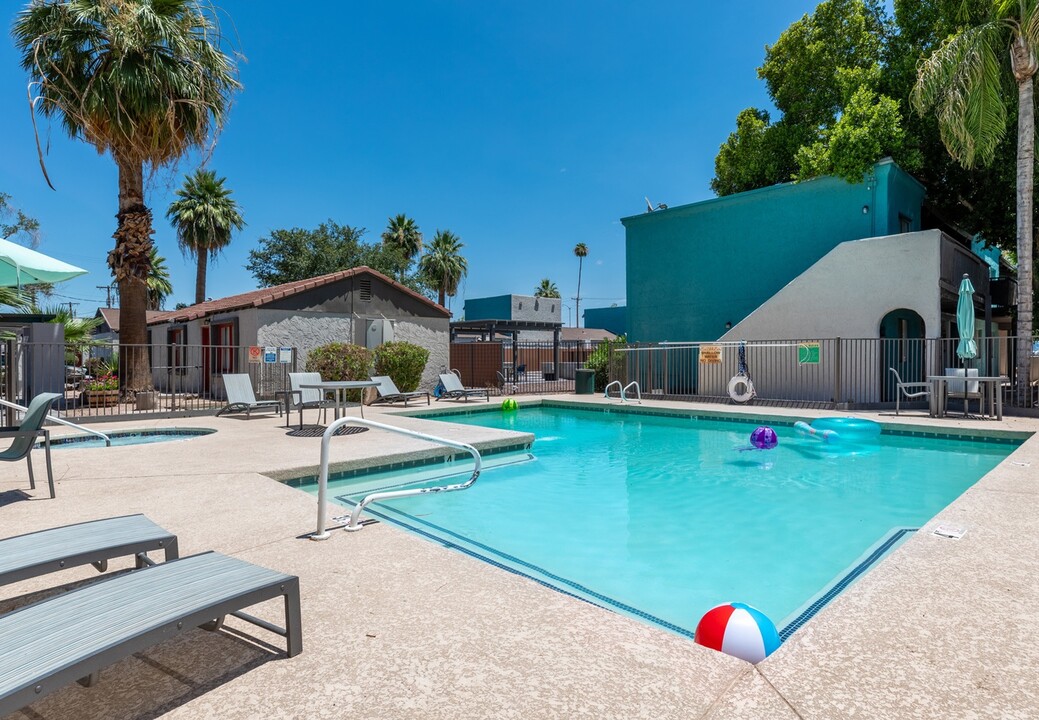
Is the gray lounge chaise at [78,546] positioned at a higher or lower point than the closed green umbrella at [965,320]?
lower

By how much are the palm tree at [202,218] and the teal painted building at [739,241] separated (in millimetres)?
22109

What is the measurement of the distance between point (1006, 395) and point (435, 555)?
16743 mm

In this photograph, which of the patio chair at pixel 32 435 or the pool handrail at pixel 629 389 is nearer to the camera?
the patio chair at pixel 32 435

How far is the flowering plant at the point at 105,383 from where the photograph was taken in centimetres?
1475

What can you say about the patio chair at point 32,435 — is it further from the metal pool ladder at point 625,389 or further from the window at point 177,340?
the window at point 177,340

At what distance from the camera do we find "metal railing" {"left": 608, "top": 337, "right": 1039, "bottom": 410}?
558 inches

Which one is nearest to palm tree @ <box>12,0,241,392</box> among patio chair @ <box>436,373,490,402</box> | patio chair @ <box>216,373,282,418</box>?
patio chair @ <box>216,373,282,418</box>

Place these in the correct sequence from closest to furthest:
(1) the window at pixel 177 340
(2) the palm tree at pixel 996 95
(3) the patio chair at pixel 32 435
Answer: (3) the patio chair at pixel 32 435
(2) the palm tree at pixel 996 95
(1) the window at pixel 177 340

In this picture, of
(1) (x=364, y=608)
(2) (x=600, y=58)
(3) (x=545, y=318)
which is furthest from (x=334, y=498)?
(3) (x=545, y=318)

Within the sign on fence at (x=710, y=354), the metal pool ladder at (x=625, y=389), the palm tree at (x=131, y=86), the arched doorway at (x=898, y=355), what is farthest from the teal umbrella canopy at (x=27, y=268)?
the arched doorway at (x=898, y=355)

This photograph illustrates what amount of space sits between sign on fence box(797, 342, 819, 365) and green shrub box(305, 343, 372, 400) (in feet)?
37.7

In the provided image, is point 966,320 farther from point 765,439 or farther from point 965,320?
point 765,439

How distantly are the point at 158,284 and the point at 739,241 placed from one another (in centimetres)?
3917

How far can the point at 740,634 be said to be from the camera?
2.73 meters
